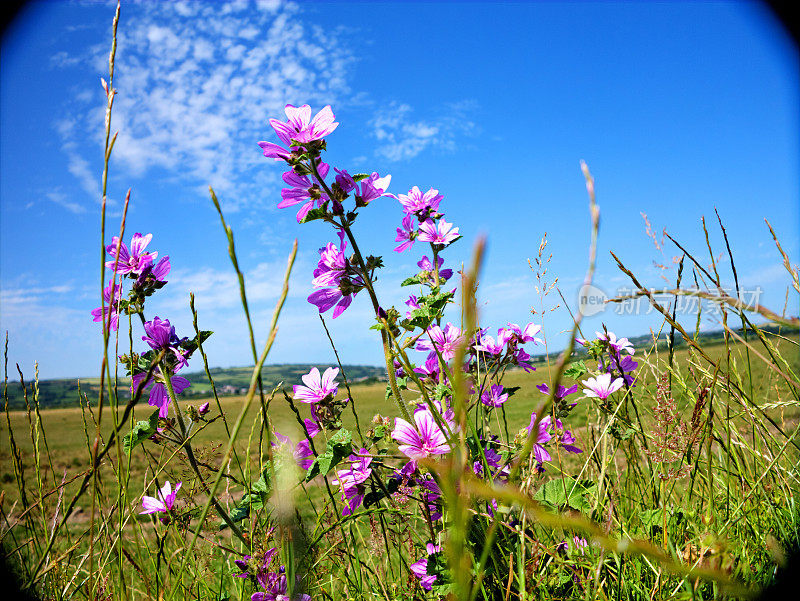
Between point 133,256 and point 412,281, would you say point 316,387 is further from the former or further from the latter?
point 133,256

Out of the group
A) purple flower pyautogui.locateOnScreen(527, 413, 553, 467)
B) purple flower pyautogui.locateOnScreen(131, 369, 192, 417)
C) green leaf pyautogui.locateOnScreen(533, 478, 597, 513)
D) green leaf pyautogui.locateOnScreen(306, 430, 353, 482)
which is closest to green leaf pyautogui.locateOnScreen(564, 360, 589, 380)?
purple flower pyautogui.locateOnScreen(527, 413, 553, 467)

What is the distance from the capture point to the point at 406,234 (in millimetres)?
1972

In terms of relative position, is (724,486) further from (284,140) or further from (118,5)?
(118,5)

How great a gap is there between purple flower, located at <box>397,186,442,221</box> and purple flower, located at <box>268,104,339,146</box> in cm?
59

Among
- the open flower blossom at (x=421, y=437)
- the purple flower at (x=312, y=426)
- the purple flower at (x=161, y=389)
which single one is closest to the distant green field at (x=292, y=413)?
the purple flower at (x=312, y=426)

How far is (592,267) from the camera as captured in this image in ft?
1.54

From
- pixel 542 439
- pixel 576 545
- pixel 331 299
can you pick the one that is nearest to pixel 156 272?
pixel 331 299

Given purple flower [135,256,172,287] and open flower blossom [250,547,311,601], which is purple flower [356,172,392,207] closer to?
purple flower [135,256,172,287]

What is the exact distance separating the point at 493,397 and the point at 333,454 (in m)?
0.77

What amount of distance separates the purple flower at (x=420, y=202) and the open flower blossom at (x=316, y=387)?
0.74m

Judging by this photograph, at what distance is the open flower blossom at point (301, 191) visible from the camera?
1413 millimetres

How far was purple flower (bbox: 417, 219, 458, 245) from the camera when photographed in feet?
5.96

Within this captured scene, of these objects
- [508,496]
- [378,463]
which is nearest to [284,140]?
[378,463]

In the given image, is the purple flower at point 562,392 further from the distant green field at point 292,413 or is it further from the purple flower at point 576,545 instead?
the purple flower at point 576,545
